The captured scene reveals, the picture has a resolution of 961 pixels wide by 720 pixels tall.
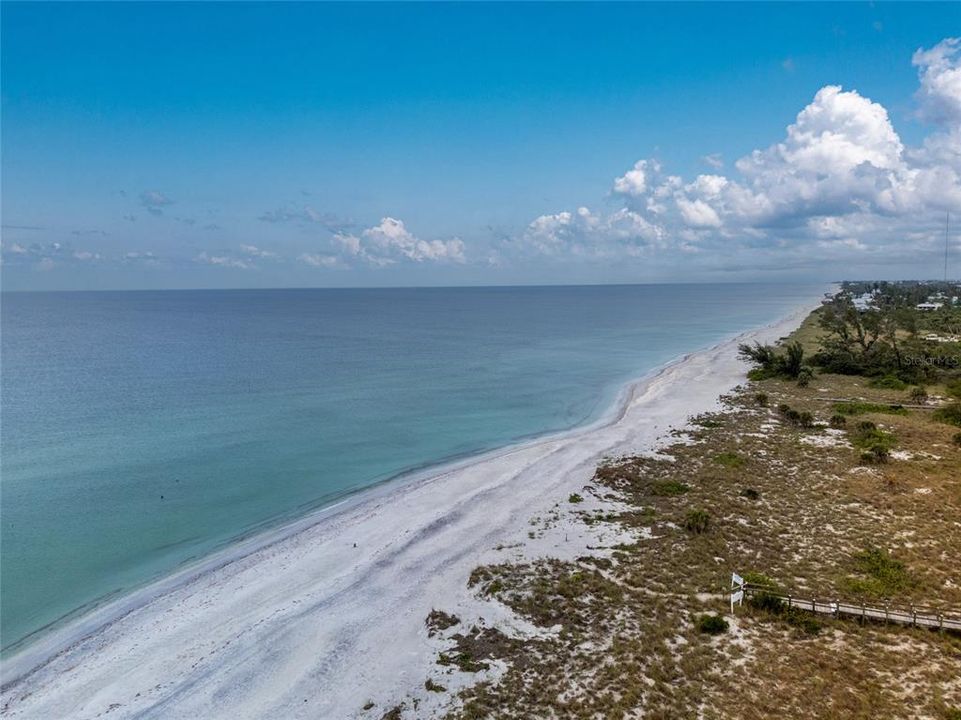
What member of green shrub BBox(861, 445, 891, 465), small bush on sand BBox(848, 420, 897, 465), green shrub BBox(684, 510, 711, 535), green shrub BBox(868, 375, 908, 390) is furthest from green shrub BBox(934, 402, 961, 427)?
green shrub BBox(684, 510, 711, 535)

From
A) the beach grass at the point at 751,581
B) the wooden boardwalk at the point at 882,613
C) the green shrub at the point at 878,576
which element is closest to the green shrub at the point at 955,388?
the beach grass at the point at 751,581

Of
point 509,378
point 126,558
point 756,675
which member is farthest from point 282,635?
point 509,378

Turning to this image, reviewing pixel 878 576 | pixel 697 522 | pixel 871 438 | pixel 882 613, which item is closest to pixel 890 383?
pixel 871 438

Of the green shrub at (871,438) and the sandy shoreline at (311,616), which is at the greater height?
the green shrub at (871,438)

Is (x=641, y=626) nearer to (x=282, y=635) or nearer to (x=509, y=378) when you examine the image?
(x=282, y=635)

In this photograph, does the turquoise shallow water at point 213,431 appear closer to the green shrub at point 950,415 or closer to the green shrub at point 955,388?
the green shrub at point 950,415

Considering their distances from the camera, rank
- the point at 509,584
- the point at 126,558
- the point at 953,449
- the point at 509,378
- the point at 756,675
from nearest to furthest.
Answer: the point at 756,675
the point at 509,584
the point at 126,558
the point at 953,449
the point at 509,378
